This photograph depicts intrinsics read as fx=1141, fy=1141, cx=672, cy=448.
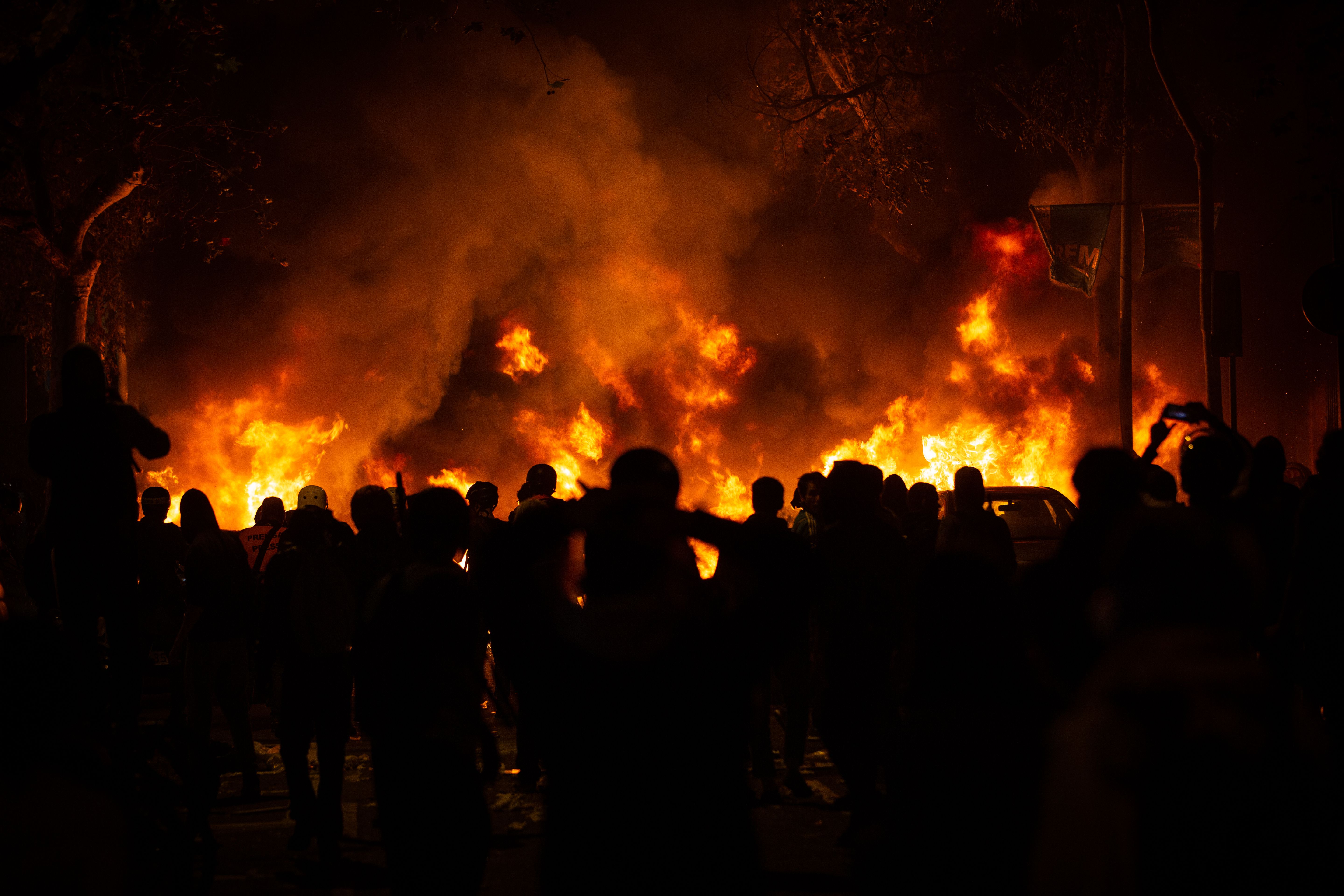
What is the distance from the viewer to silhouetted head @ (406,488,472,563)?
3803mm

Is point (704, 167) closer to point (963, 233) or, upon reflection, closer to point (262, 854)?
point (963, 233)

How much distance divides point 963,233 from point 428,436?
1344 cm

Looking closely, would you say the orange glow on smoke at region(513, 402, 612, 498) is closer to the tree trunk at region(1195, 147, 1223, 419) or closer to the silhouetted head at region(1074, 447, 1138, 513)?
the tree trunk at region(1195, 147, 1223, 419)

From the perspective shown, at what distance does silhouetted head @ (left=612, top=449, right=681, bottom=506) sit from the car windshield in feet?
31.9

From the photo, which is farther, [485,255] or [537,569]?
[485,255]

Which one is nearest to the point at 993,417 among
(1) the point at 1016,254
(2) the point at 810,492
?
(1) the point at 1016,254

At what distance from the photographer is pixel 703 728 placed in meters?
2.39

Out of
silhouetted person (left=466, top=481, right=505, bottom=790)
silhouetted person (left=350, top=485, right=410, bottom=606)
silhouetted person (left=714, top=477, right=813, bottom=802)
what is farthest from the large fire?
silhouetted person (left=714, top=477, right=813, bottom=802)

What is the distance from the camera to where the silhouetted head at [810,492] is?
6.97m

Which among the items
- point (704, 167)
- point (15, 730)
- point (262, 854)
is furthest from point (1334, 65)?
point (15, 730)

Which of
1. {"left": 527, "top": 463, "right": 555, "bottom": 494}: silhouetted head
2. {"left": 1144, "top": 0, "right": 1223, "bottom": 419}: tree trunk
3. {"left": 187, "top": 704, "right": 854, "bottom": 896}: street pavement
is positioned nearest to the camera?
{"left": 187, "top": 704, "right": 854, "bottom": 896}: street pavement

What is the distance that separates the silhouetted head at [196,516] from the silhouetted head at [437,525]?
11.0 feet

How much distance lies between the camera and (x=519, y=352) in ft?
87.7

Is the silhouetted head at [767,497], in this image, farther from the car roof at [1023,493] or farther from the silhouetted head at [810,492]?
the car roof at [1023,493]
